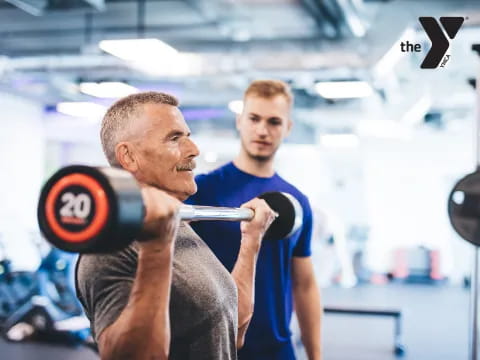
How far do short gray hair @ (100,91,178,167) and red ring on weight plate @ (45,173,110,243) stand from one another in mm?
437

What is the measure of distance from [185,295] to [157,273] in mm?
197

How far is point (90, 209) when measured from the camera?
0.86 metres

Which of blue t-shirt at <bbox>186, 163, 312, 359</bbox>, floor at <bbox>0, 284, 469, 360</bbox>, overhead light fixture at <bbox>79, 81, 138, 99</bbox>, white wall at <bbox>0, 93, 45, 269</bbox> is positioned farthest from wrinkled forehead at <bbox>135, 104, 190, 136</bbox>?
white wall at <bbox>0, 93, 45, 269</bbox>

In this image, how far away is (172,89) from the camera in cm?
966

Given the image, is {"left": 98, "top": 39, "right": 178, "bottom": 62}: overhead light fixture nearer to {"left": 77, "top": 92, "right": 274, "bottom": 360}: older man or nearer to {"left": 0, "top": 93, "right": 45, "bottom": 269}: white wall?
{"left": 77, "top": 92, "right": 274, "bottom": 360}: older man

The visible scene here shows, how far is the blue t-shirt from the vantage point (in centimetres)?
193

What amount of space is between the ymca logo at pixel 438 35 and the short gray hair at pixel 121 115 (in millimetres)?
730

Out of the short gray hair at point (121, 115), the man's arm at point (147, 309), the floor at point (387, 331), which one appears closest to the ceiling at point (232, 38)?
the floor at point (387, 331)

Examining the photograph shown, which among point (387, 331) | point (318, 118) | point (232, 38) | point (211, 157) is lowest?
point (387, 331)

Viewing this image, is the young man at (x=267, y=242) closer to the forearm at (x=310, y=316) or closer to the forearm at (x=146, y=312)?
the forearm at (x=310, y=316)

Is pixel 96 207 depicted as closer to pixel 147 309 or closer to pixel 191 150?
pixel 147 309

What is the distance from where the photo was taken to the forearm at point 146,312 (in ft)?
3.38

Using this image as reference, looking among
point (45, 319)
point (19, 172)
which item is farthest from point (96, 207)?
point (19, 172)

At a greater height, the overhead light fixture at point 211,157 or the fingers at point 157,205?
the overhead light fixture at point 211,157
